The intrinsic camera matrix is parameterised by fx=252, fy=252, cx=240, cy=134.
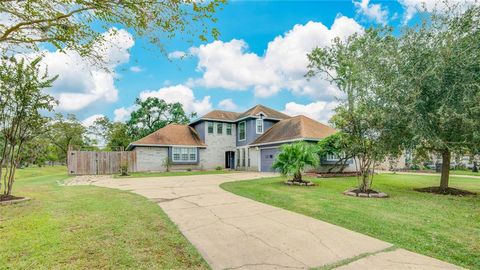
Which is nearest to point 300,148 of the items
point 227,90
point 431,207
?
point 431,207

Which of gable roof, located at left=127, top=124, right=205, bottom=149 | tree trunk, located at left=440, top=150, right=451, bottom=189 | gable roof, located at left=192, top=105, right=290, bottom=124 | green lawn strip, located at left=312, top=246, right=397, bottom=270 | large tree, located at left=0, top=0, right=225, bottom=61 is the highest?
gable roof, located at left=192, top=105, right=290, bottom=124

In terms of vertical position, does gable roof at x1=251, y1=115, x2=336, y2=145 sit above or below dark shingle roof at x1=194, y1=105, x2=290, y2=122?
below

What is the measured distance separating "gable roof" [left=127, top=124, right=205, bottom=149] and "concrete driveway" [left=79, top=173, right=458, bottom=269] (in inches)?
719

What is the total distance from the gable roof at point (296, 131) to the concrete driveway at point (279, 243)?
1359 cm

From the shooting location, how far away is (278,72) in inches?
850

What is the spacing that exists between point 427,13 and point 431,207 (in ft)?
23.9

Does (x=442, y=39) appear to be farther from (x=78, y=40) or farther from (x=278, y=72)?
(x=278, y=72)

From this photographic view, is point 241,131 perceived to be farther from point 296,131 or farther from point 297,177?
point 297,177

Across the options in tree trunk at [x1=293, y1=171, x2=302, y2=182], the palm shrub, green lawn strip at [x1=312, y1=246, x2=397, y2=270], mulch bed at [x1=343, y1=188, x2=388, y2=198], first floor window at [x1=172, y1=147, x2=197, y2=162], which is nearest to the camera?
green lawn strip at [x1=312, y1=246, x2=397, y2=270]

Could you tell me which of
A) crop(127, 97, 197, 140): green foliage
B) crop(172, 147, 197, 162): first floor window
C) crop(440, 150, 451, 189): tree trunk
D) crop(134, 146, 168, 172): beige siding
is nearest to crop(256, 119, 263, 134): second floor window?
crop(172, 147, 197, 162): first floor window

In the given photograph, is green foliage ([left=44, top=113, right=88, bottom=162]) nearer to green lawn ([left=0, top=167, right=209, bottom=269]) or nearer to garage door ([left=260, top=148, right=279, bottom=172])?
garage door ([left=260, top=148, right=279, bottom=172])

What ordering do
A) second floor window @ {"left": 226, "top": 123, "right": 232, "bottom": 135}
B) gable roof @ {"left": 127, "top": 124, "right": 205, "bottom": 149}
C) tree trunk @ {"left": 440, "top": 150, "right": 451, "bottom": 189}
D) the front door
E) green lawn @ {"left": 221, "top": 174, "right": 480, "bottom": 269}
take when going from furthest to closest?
1. the front door
2. second floor window @ {"left": 226, "top": 123, "right": 232, "bottom": 135}
3. gable roof @ {"left": 127, "top": 124, "right": 205, "bottom": 149}
4. tree trunk @ {"left": 440, "top": 150, "right": 451, "bottom": 189}
5. green lawn @ {"left": 221, "top": 174, "right": 480, "bottom": 269}

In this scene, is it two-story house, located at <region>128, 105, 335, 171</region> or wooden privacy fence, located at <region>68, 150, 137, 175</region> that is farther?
two-story house, located at <region>128, 105, 335, 171</region>

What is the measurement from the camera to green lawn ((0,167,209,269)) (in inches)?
132
